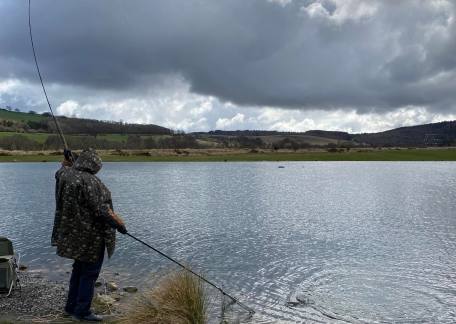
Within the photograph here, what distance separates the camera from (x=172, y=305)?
720cm

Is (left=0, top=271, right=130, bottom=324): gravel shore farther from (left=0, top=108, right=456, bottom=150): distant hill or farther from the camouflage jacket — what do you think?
(left=0, top=108, right=456, bottom=150): distant hill

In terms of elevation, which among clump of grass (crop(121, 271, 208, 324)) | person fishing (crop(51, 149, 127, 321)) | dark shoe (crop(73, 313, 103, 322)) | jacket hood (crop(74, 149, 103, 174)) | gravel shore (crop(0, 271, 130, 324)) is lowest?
gravel shore (crop(0, 271, 130, 324))

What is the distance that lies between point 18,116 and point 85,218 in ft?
571

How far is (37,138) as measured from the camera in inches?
5027

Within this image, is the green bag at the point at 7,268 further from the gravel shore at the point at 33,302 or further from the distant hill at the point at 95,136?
the distant hill at the point at 95,136

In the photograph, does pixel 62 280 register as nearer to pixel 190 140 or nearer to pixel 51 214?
pixel 51 214

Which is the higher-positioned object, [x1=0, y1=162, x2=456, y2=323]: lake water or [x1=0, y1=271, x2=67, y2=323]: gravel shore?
[x1=0, y1=271, x2=67, y2=323]: gravel shore

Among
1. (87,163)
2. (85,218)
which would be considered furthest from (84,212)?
(87,163)

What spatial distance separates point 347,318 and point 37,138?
129 metres

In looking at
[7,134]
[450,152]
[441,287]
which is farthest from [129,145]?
[441,287]

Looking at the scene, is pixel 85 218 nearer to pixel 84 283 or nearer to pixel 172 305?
pixel 84 283

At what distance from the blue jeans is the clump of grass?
2.89ft

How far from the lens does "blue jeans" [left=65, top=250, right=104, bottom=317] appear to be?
25.8 feet

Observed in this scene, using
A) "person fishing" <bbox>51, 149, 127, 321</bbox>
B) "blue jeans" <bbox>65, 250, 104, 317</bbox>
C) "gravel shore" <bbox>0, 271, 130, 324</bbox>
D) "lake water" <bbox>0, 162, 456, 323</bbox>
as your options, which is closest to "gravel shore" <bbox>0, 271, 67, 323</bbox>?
"gravel shore" <bbox>0, 271, 130, 324</bbox>
